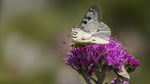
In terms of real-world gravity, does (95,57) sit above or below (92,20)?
below

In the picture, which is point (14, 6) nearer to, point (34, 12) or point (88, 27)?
point (34, 12)

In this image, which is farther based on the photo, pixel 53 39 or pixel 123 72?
pixel 53 39

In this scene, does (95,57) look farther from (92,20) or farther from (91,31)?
(92,20)

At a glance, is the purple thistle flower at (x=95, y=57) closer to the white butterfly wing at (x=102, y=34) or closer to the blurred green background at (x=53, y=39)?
the white butterfly wing at (x=102, y=34)

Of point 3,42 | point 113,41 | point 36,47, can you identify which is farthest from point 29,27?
point 113,41

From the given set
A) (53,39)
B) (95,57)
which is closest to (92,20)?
(95,57)
